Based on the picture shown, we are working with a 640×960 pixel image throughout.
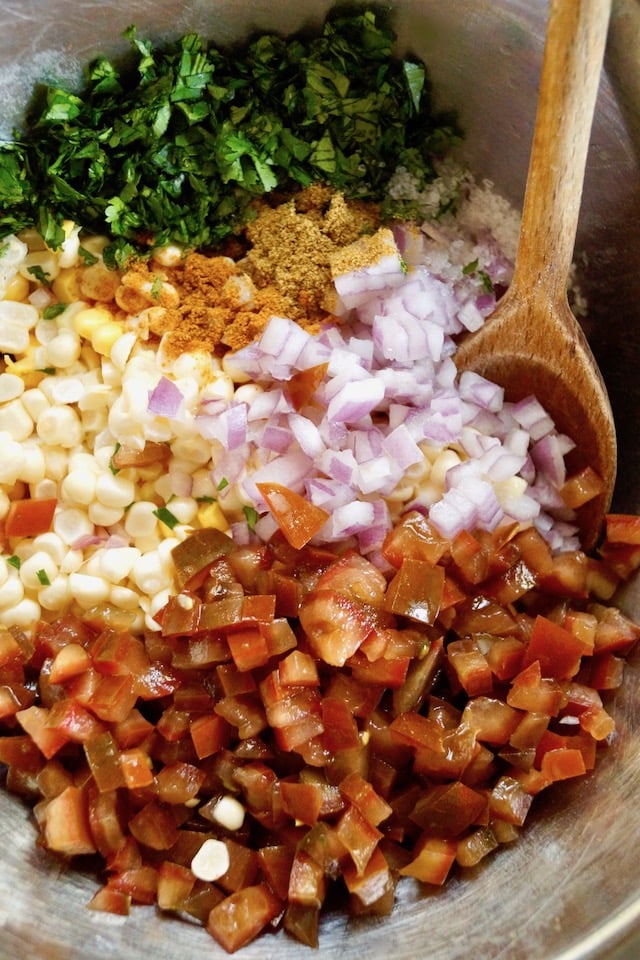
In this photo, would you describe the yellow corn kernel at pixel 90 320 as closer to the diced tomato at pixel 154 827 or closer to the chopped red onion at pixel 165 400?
the chopped red onion at pixel 165 400

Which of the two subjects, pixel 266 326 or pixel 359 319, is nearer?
pixel 266 326

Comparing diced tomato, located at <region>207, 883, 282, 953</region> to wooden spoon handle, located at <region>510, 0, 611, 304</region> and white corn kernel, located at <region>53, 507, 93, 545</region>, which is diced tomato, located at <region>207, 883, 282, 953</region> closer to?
white corn kernel, located at <region>53, 507, 93, 545</region>

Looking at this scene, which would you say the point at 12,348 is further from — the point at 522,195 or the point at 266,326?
the point at 522,195

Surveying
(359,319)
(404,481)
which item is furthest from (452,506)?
(359,319)

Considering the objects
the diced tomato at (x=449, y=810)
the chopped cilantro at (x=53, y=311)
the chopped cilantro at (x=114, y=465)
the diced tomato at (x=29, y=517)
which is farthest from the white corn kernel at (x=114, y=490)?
the diced tomato at (x=449, y=810)

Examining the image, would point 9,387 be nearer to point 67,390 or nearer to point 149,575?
point 67,390

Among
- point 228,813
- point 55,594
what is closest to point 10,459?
point 55,594
